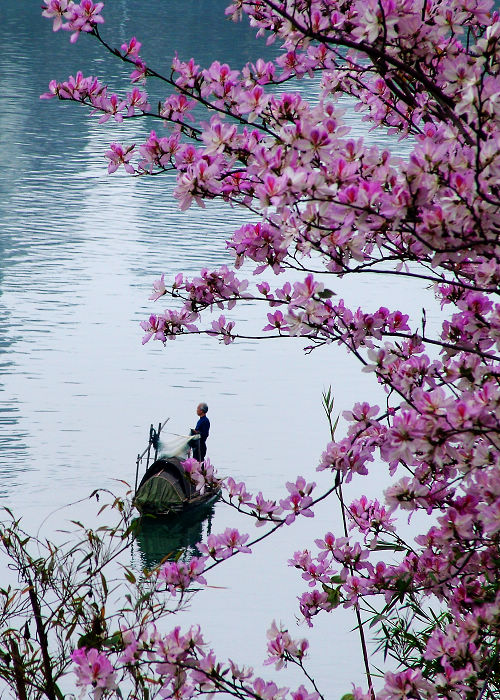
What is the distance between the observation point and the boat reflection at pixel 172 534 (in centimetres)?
1903

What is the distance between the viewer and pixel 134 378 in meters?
28.3

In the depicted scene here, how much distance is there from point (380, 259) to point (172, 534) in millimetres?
15334

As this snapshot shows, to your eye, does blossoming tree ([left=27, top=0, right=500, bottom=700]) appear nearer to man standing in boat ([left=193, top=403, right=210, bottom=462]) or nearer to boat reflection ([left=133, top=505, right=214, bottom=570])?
man standing in boat ([left=193, top=403, right=210, bottom=462])

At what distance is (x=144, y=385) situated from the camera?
27.8m

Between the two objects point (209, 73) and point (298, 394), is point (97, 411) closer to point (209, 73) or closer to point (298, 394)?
point (298, 394)

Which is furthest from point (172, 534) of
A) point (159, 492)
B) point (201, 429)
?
point (201, 429)

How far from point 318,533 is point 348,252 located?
15707 millimetres

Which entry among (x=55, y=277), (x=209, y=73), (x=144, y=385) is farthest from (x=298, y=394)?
(x=209, y=73)

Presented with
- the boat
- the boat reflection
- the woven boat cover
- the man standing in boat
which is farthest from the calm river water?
the man standing in boat

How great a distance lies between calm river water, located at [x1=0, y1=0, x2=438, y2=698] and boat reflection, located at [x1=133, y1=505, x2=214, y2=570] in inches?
4.0

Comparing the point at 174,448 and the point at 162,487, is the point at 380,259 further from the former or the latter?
the point at 174,448

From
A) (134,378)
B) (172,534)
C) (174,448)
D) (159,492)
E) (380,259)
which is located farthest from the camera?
(134,378)

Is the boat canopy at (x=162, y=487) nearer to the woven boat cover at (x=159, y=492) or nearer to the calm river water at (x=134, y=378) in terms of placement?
the woven boat cover at (x=159, y=492)

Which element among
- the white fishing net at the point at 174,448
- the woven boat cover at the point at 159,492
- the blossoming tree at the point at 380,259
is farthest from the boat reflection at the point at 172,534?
the blossoming tree at the point at 380,259
